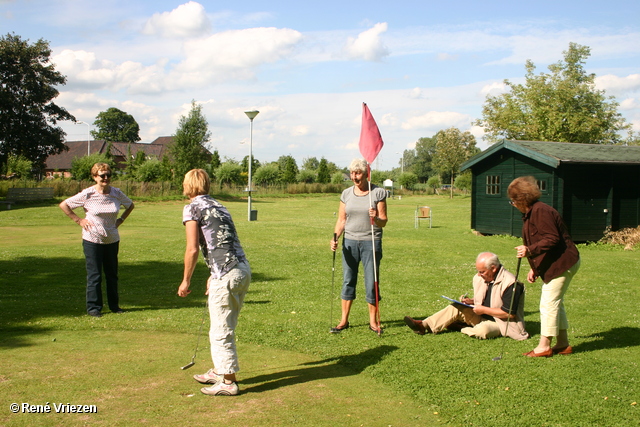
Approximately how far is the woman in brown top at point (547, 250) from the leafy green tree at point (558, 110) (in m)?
44.7

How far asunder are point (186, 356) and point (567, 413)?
3.68 metres

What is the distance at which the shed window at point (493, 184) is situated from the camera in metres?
23.4

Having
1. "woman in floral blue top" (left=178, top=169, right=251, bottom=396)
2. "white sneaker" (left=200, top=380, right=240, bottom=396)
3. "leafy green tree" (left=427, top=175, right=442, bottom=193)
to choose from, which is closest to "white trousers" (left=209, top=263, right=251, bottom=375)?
"woman in floral blue top" (left=178, top=169, right=251, bottom=396)

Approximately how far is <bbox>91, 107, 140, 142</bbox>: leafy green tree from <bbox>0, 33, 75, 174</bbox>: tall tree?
6524cm

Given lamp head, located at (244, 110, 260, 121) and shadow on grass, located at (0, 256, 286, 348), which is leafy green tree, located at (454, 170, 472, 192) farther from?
shadow on grass, located at (0, 256, 286, 348)

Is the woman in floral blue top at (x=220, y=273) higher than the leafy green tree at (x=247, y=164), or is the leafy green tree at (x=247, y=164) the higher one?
the leafy green tree at (x=247, y=164)

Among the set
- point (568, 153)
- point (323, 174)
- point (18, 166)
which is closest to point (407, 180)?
point (323, 174)

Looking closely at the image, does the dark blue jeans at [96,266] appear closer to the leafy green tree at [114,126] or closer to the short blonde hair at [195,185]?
the short blonde hair at [195,185]

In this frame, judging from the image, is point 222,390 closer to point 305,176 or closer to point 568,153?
point 568,153

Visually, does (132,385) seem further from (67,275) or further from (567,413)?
(67,275)

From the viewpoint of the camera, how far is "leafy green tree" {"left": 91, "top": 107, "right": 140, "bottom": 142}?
114500 millimetres

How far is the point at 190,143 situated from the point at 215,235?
5284cm

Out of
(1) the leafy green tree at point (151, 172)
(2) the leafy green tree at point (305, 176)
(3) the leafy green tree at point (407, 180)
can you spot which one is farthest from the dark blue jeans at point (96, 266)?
(3) the leafy green tree at point (407, 180)

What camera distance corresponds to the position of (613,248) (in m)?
19.4
